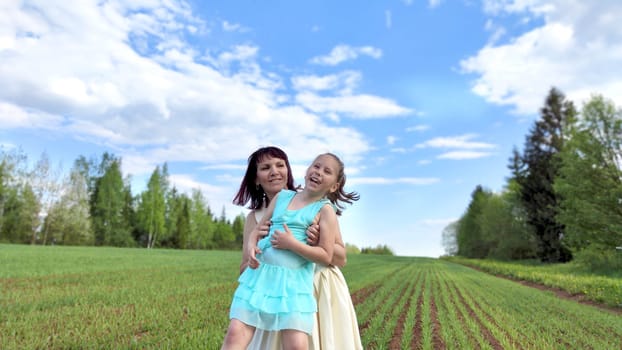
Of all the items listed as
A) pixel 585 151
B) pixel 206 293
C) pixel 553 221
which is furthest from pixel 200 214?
pixel 206 293

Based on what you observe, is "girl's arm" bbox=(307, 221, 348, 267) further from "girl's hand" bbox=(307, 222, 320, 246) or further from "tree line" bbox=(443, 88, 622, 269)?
"tree line" bbox=(443, 88, 622, 269)

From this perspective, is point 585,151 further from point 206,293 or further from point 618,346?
point 206,293

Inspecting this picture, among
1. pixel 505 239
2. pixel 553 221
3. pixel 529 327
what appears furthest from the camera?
pixel 505 239

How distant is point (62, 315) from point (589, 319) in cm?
1019

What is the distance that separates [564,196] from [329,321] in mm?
33390

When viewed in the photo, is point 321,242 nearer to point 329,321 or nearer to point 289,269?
point 289,269

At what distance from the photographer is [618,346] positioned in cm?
670

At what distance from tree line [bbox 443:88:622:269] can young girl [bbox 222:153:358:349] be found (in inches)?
457

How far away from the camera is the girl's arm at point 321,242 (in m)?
2.47

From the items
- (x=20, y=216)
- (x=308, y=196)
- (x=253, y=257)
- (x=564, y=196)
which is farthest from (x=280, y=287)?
(x=20, y=216)

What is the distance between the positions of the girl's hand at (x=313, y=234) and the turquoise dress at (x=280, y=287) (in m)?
0.04

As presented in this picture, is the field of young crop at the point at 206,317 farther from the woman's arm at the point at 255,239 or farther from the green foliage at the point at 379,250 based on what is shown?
the green foliage at the point at 379,250

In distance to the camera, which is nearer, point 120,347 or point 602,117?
point 120,347

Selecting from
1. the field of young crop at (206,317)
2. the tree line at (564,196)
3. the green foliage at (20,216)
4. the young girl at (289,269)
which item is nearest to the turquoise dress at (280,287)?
the young girl at (289,269)
